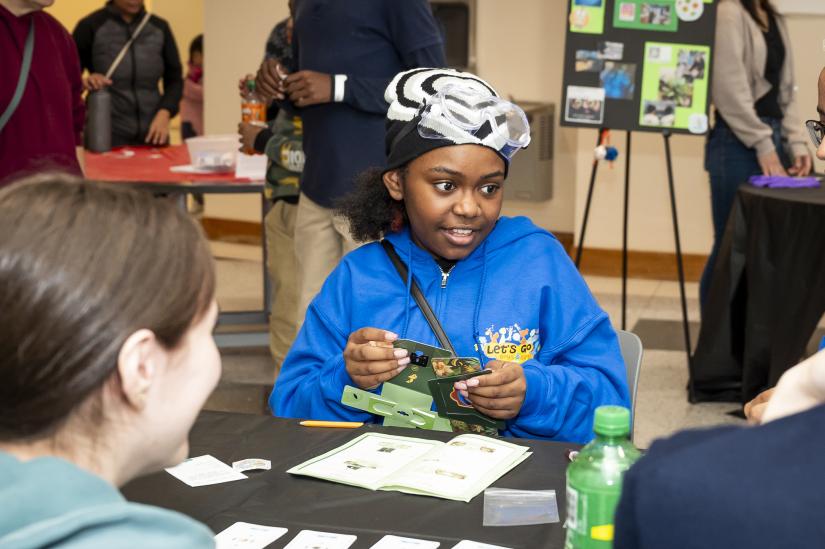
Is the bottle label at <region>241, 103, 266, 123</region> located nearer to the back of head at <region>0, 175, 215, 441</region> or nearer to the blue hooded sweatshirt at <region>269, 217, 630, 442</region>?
the blue hooded sweatshirt at <region>269, 217, 630, 442</region>

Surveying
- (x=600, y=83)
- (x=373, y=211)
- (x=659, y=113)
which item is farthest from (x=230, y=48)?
(x=373, y=211)

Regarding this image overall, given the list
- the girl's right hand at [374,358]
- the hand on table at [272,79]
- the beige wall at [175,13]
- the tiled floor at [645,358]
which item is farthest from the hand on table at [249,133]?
the beige wall at [175,13]

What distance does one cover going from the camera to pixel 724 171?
4.82 metres

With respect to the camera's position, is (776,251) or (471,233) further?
(776,251)

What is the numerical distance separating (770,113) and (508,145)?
2996mm

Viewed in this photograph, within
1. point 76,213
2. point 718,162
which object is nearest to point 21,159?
point 76,213

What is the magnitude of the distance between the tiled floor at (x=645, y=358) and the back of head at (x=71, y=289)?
2382 millimetres

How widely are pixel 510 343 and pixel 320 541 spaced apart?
0.82m

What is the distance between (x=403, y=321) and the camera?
2.21 meters

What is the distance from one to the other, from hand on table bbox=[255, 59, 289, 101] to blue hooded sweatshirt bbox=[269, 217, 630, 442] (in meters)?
1.39

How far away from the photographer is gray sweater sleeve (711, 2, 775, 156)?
4676 millimetres

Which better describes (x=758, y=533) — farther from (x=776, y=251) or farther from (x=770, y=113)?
(x=770, y=113)

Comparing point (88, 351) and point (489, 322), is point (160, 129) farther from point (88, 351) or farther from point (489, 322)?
point (88, 351)

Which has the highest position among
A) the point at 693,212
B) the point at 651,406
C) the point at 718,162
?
the point at 718,162
